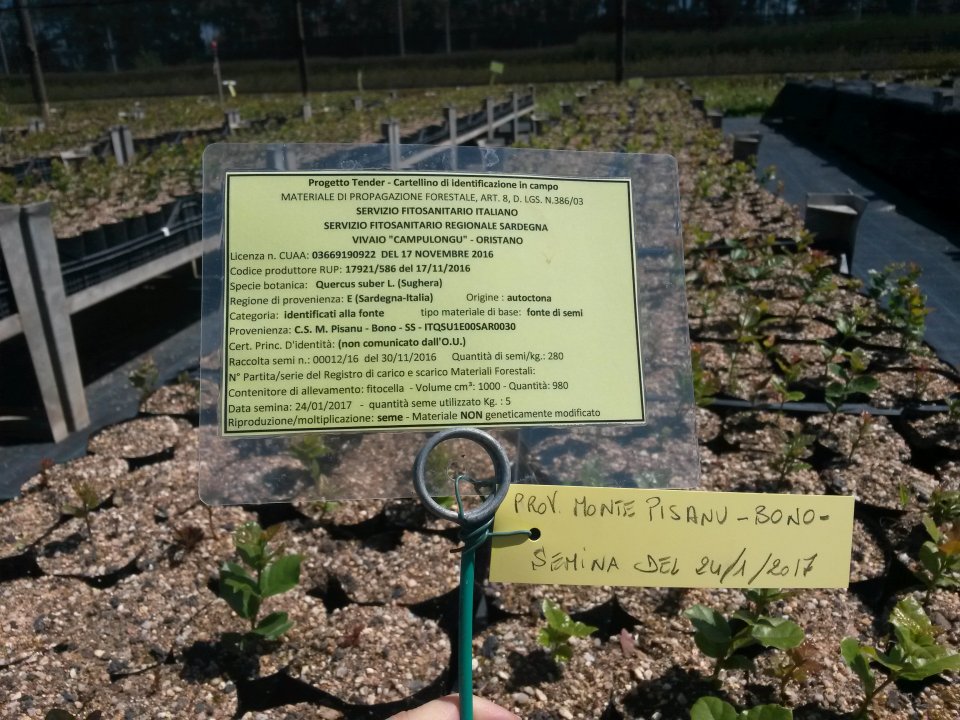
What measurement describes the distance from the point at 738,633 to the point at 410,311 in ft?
3.19

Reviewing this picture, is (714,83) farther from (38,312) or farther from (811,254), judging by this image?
(38,312)

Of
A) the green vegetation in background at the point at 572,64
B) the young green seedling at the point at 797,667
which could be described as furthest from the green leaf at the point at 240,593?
the green vegetation in background at the point at 572,64

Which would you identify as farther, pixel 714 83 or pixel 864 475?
pixel 714 83

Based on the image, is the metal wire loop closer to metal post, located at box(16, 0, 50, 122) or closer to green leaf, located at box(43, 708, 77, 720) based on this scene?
green leaf, located at box(43, 708, 77, 720)

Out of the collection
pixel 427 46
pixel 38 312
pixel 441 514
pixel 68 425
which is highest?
pixel 427 46

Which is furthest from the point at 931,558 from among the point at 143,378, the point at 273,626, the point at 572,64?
the point at 572,64

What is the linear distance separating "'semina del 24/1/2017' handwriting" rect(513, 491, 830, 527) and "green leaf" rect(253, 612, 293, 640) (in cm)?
88

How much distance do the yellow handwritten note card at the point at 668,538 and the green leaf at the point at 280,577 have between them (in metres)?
0.76

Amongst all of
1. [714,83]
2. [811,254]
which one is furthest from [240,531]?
[714,83]

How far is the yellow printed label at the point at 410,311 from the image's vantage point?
938 millimetres

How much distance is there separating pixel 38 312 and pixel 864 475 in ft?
10.4

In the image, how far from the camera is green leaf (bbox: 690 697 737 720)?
3.67 ft

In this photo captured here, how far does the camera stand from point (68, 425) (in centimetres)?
310

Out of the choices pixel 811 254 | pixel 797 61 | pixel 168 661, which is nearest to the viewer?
pixel 168 661
